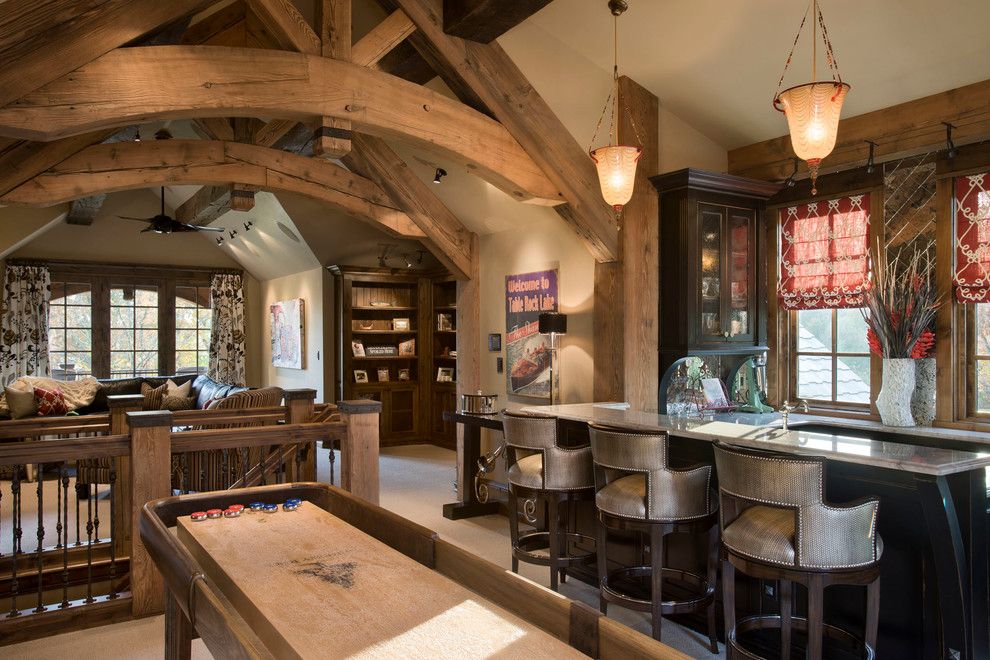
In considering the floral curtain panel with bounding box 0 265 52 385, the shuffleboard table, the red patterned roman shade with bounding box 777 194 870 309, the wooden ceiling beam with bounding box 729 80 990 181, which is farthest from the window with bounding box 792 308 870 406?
the floral curtain panel with bounding box 0 265 52 385

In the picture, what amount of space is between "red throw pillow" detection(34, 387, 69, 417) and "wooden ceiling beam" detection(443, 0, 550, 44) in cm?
618

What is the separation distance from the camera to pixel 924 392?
427cm

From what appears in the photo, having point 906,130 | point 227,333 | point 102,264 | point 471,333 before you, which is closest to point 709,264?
point 906,130

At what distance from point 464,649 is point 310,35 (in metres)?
3.48

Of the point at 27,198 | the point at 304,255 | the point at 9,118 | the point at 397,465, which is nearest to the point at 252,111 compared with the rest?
the point at 9,118

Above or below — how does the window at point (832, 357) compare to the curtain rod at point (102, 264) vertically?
below

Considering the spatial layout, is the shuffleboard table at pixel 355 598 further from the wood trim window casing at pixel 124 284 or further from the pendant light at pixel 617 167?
the wood trim window casing at pixel 124 284

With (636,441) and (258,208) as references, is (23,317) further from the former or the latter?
(636,441)

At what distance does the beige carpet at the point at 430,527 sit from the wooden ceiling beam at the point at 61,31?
2585 mm

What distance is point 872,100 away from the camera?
431 centimetres

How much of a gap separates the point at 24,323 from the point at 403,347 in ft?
17.8

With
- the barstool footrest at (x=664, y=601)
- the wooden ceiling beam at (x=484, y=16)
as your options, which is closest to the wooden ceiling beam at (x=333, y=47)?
the wooden ceiling beam at (x=484, y=16)

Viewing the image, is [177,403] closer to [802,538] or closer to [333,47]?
[333,47]

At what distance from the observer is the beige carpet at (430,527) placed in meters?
3.36
